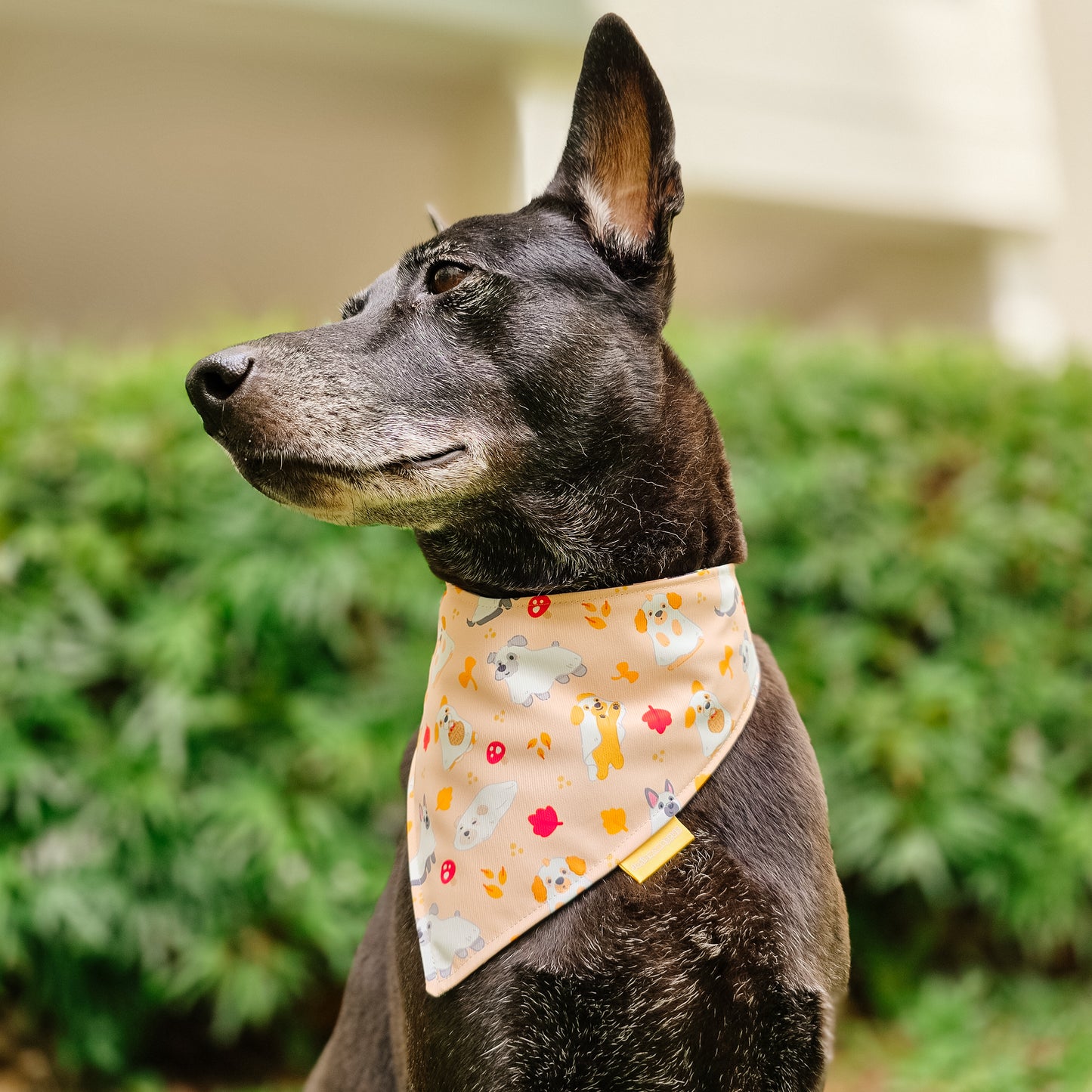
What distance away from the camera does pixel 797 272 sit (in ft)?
28.2

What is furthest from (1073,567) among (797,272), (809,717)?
(797,272)

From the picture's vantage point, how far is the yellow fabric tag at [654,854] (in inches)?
50.0

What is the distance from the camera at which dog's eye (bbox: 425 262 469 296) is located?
1.39 meters

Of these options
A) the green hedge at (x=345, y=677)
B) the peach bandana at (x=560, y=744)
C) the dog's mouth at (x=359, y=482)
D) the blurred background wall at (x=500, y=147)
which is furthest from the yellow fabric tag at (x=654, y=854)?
the blurred background wall at (x=500, y=147)

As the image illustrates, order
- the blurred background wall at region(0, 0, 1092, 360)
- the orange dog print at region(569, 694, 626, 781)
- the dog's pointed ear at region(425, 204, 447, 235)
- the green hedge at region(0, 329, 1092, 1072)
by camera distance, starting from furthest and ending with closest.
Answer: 1. the blurred background wall at region(0, 0, 1092, 360)
2. the green hedge at region(0, 329, 1092, 1072)
3. the dog's pointed ear at region(425, 204, 447, 235)
4. the orange dog print at region(569, 694, 626, 781)

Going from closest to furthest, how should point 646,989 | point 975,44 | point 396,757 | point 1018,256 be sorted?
point 646,989 → point 396,757 → point 975,44 → point 1018,256

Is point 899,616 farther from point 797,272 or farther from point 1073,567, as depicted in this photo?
point 797,272

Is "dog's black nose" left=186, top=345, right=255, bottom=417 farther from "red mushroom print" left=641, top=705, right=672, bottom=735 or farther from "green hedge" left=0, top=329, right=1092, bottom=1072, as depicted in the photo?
"green hedge" left=0, top=329, right=1092, bottom=1072

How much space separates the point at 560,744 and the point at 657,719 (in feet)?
0.40

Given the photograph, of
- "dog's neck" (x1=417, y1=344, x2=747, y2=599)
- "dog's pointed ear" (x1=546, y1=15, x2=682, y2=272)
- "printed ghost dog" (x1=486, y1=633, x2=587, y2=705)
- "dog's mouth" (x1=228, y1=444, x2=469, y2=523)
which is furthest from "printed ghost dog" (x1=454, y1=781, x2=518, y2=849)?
"dog's pointed ear" (x1=546, y1=15, x2=682, y2=272)

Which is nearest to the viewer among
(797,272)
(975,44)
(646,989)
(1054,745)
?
(646,989)

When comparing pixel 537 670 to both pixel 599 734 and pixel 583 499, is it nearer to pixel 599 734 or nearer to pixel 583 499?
pixel 599 734

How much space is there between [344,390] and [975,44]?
280 inches

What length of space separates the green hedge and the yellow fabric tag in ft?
7.66
